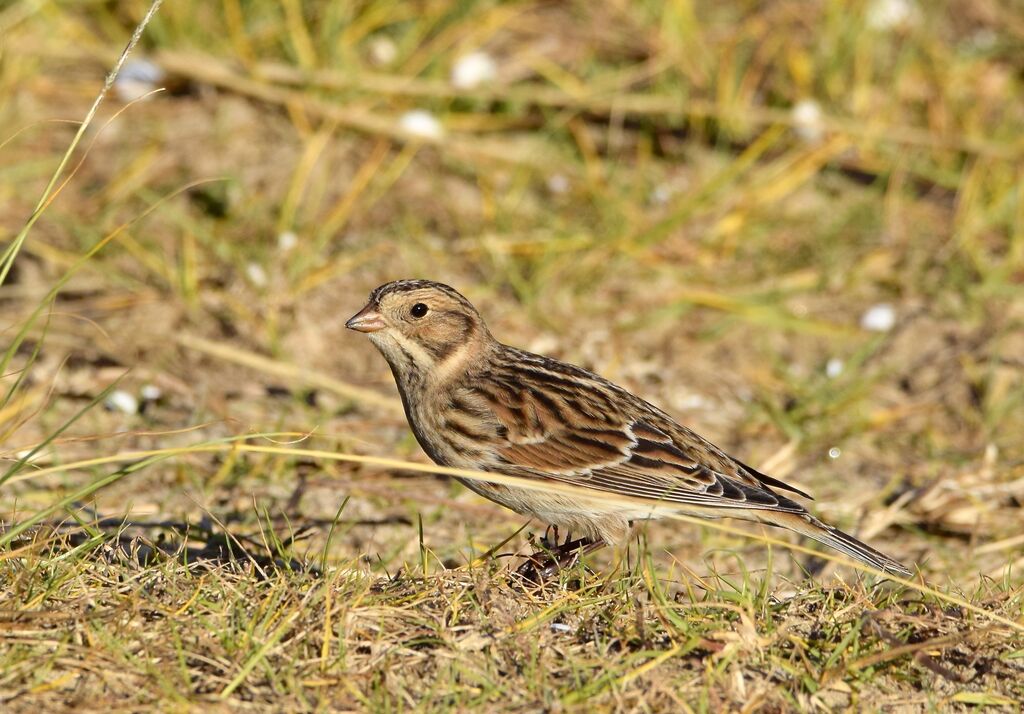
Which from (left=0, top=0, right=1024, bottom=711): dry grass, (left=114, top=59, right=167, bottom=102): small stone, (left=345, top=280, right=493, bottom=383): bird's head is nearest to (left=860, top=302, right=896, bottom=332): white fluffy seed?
(left=0, top=0, right=1024, bottom=711): dry grass

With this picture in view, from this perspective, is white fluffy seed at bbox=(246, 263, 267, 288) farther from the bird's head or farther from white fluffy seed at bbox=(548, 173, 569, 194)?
the bird's head

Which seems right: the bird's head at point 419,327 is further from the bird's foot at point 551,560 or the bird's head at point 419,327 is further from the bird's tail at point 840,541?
the bird's tail at point 840,541

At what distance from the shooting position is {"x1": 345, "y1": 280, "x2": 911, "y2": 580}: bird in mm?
4719

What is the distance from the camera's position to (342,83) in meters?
8.52

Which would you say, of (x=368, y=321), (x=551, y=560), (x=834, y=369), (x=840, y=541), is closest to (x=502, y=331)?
(x=834, y=369)

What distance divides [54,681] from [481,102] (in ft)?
19.1

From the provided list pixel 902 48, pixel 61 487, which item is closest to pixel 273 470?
pixel 61 487

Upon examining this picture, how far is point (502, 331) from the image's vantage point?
7.42 meters

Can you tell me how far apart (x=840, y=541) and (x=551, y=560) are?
98 centimetres

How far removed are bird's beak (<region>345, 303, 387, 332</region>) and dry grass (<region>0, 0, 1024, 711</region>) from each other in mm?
471

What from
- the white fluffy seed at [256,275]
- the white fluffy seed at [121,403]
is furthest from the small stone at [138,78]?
the white fluffy seed at [121,403]

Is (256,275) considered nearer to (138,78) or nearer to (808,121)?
(138,78)

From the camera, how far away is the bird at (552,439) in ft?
15.5

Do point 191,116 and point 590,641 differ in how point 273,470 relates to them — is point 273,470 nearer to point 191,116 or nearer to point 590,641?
point 590,641
